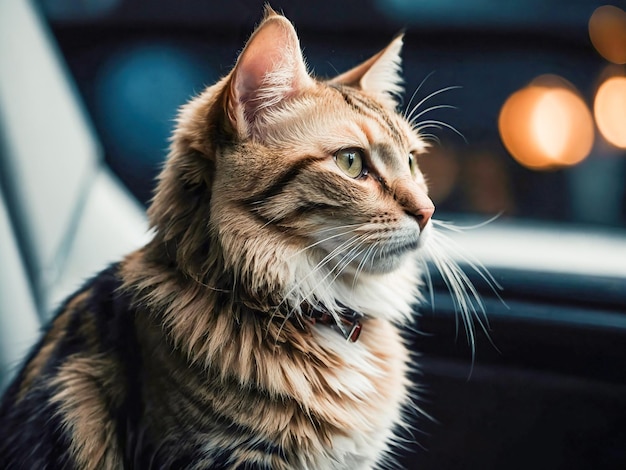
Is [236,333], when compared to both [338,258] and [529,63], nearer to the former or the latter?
[338,258]

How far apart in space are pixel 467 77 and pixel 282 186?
0.56 metres

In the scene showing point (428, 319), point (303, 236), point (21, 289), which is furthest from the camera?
point (428, 319)

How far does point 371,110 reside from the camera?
36.2 inches

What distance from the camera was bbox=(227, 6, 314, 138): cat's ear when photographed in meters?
0.78

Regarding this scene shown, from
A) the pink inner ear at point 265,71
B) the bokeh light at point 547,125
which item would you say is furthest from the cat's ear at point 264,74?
the bokeh light at point 547,125

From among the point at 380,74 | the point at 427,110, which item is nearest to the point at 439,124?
the point at 427,110

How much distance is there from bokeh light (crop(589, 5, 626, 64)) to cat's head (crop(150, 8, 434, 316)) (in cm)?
49

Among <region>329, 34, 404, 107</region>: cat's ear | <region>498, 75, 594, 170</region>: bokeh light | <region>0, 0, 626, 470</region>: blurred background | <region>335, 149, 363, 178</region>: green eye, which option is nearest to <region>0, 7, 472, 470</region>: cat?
<region>335, 149, 363, 178</region>: green eye

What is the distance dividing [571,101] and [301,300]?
26.2 inches

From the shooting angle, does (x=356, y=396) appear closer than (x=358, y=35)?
Yes

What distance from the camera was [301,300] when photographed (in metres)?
0.84

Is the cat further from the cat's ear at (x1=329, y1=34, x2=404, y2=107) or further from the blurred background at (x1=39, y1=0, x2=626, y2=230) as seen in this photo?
the blurred background at (x1=39, y1=0, x2=626, y2=230)

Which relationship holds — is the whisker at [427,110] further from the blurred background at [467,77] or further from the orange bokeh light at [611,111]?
the orange bokeh light at [611,111]

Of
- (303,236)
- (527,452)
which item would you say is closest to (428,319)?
(527,452)
